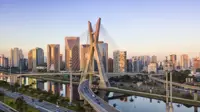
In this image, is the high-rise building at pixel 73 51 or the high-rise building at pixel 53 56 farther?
the high-rise building at pixel 53 56

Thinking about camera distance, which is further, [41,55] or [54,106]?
[41,55]

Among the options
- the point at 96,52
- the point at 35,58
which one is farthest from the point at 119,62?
the point at 35,58

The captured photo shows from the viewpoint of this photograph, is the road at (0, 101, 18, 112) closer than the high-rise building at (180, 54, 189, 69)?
Yes

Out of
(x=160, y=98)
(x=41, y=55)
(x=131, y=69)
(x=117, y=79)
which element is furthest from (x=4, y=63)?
(x=160, y=98)

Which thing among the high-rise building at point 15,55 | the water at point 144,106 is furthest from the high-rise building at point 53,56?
the water at point 144,106

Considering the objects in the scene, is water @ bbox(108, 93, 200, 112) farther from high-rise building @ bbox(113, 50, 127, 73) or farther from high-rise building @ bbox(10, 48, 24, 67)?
high-rise building @ bbox(10, 48, 24, 67)

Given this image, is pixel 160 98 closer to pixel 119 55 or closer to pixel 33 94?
pixel 33 94

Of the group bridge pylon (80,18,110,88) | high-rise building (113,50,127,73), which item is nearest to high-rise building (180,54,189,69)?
high-rise building (113,50,127,73)

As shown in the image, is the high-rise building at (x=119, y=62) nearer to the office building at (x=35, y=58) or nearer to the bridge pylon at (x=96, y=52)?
the bridge pylon at (x=96, y=52)
